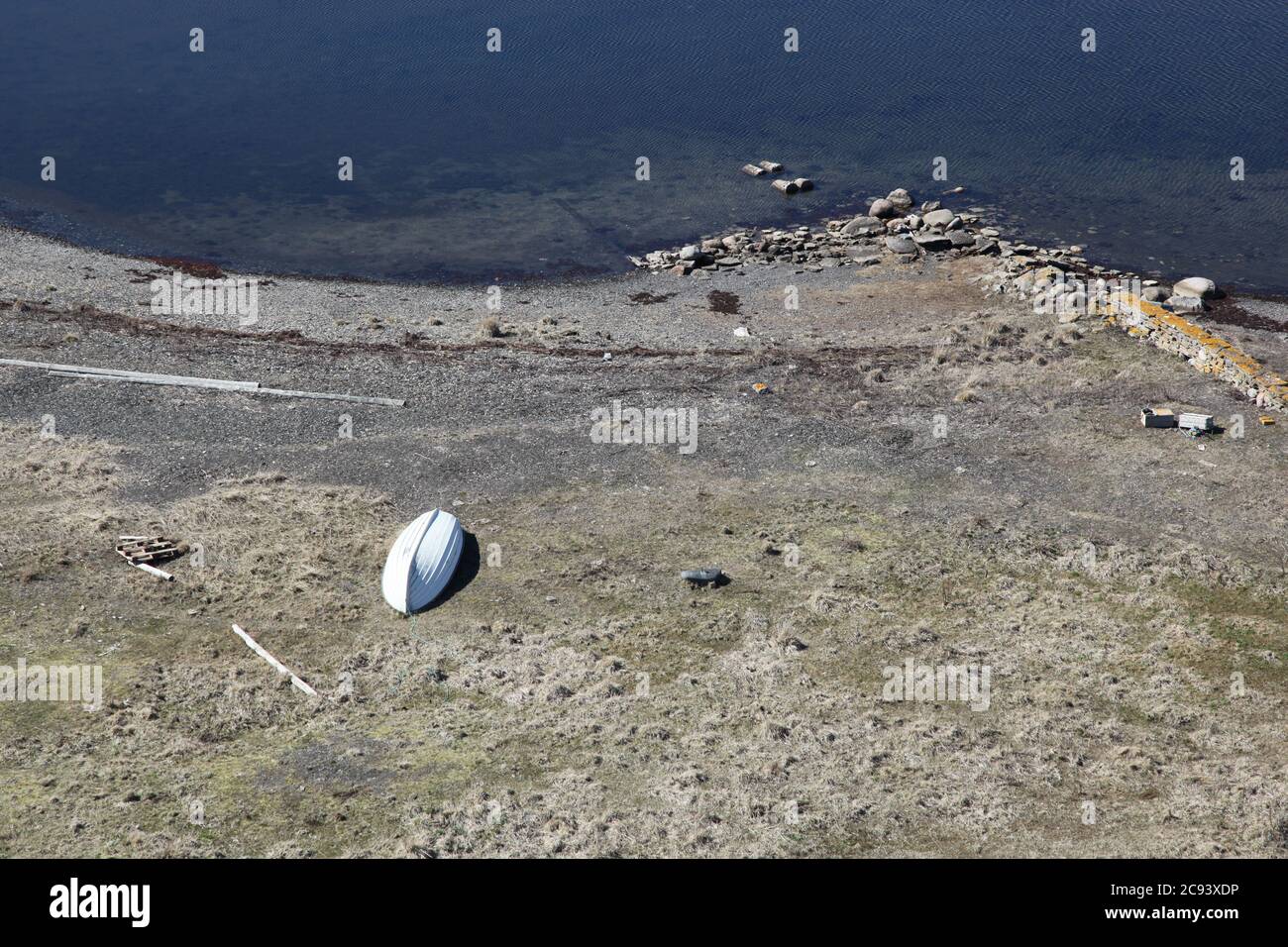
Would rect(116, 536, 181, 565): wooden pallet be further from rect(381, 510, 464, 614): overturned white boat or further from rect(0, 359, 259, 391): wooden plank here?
rect(0, 359, 259, 391): wooden plank

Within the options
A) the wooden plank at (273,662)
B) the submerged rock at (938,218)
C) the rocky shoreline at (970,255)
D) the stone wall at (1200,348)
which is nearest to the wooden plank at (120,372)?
the wooden plank at (273,662)

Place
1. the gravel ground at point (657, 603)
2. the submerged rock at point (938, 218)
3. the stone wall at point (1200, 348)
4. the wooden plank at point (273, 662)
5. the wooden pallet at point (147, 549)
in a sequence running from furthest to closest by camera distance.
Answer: the submerged rock at point (938, 218) → the stone wall at point (1200, 348) → the wooden pallet at point (147, 549) → the wooden plank at point (273, 662) → the gravel ground at point (657, 603)

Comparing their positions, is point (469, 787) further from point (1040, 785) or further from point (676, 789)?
point (1040, 785)

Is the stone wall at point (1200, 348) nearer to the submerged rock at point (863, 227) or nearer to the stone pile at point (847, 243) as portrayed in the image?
the stone pile at point (847, 243)

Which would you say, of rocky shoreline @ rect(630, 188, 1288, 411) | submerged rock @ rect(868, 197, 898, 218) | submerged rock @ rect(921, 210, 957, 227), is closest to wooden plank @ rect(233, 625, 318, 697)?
rocky shoreline @ rect(630, 188, 1288, 411)

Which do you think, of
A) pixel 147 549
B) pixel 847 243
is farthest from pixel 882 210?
pixel 147 549

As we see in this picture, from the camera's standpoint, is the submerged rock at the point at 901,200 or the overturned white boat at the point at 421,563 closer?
the overturned white boat at the point at 421,563
